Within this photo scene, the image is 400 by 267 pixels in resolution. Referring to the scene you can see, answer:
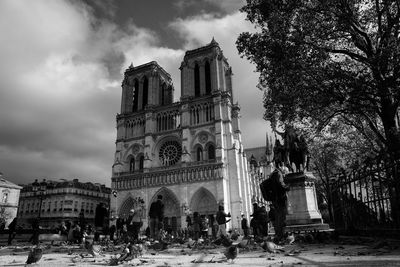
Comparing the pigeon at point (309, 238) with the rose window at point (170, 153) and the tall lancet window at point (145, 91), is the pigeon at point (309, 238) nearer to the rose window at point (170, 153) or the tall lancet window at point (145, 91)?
the rose window at point (170, 153)

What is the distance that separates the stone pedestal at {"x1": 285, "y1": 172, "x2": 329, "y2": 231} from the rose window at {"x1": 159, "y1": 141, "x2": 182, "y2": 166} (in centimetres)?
3432

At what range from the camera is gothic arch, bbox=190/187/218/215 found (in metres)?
40.1

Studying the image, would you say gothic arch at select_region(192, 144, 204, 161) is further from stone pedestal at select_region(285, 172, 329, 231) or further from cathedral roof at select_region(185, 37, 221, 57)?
stone pedestal at select_region(285, 172, 329, 231)

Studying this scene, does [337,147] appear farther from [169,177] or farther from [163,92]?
[163,92]

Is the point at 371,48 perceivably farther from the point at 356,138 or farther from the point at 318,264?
the point at 356,138

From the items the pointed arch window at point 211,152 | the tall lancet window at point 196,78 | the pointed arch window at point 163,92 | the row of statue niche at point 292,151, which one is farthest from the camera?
the pointed arch window at point 163,92

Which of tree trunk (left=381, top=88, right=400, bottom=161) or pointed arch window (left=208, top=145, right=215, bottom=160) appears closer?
tree trunk (left=381, top=88, right=400, bottom=161)

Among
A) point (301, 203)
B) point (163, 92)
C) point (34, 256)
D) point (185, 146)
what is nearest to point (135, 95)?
point (163, 92)

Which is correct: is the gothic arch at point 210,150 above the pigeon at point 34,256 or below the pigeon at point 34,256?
above

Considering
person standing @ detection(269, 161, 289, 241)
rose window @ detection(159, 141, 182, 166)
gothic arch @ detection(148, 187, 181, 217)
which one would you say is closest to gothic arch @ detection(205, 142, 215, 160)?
rose window @ detection(159, 141, 182, 166)

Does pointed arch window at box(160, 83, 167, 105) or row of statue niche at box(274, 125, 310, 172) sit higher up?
pointed arch window at box(160, 83, 167, 105)

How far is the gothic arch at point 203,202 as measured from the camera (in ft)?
132

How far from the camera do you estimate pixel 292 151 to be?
39.5ft

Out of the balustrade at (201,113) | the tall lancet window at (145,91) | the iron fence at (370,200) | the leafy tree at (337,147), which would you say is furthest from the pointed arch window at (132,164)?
the iron fence at (370,200)
